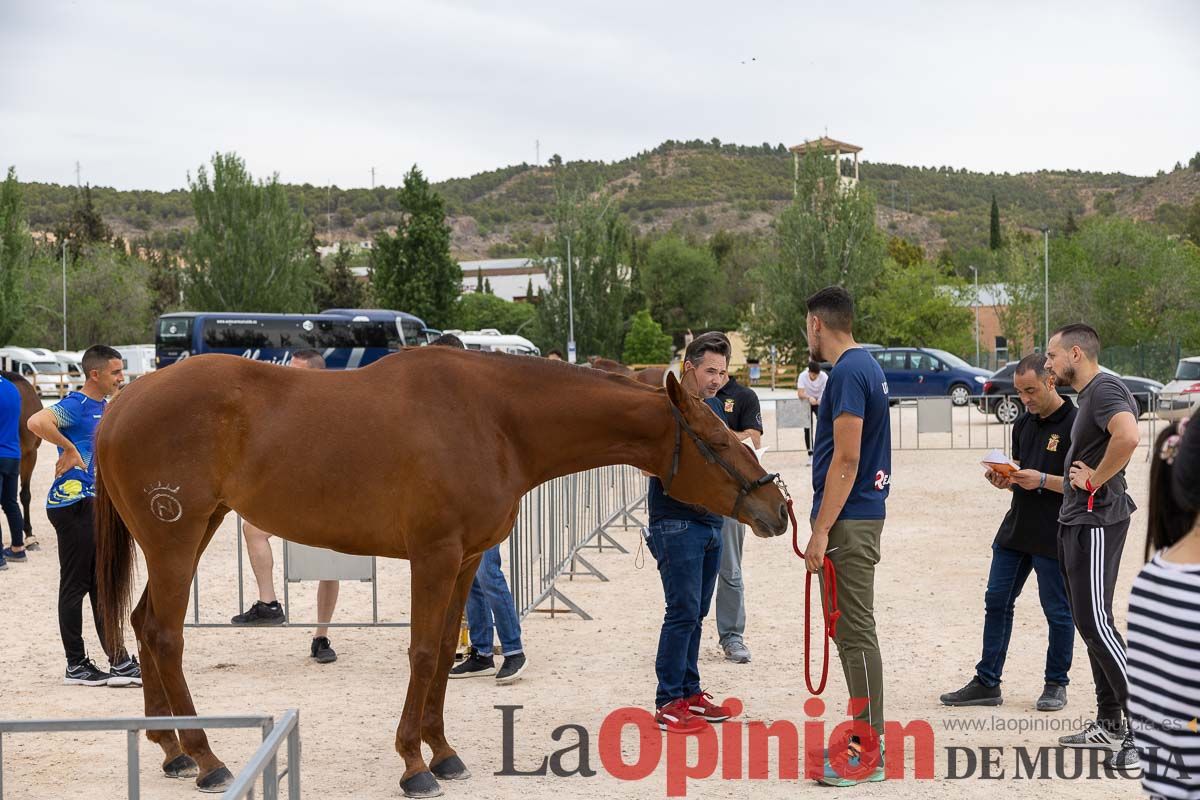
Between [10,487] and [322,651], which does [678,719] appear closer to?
[322,651]

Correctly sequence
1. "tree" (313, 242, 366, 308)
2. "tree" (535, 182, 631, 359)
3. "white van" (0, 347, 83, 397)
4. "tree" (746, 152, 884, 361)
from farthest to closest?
"tree" (313, 242, 366, 308) < "tree" (535, 182, 631, 359) < "tree" (746, 152, 884, 361) < "white van" (0, 347, 83, 397)

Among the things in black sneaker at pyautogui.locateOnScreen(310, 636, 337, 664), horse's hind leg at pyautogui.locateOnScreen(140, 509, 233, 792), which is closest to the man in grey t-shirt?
horse's hind leg at pyautogui.locateOnScreen(140, 509, 233, 792)

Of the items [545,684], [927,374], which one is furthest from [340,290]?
[545,684]

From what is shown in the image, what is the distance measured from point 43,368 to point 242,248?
15.8m

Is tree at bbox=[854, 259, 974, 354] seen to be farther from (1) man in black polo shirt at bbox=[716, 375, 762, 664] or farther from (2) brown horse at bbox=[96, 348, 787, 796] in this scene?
(2) brown horse at bbox=[96, 348, 787, 796]

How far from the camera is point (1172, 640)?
7.43 feet

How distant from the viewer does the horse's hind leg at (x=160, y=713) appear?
562cm

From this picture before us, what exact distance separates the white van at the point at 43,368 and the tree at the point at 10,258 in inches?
102

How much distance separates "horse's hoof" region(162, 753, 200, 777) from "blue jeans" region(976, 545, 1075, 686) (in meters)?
4.39

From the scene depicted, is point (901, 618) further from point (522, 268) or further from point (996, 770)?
point (522, 268)

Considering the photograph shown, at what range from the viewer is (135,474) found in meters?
5.51

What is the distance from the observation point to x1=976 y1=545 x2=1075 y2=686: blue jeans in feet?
21.3

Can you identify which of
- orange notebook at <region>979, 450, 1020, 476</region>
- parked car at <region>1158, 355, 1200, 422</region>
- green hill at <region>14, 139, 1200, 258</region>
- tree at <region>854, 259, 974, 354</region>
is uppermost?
green hill at <region>14, 139, 1200, 258</region>

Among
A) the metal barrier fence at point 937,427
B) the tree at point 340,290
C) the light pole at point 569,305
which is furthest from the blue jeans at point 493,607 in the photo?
the tree at point 340,290
